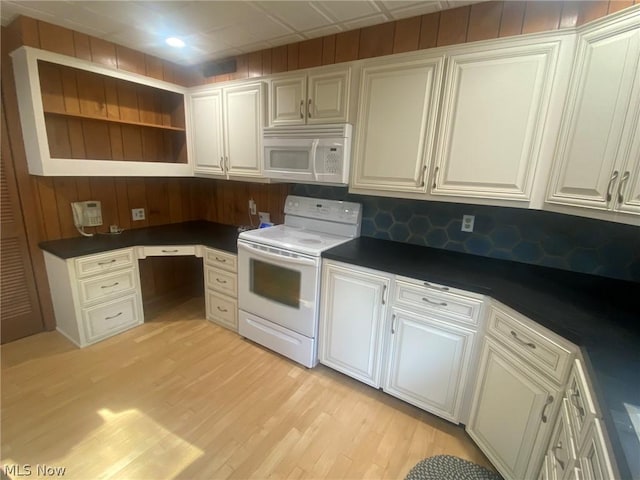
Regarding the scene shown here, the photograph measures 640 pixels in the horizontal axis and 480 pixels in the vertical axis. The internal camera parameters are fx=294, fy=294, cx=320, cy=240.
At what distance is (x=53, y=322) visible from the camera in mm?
2527

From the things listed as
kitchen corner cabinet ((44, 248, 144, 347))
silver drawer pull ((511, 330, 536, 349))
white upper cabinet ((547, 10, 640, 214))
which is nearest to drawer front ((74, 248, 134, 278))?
kitchen corner cabinet ((44, 248, 144, 347))

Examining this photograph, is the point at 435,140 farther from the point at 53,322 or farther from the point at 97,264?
the point at 53,322

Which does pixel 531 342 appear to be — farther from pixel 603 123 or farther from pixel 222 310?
pixel 222 310

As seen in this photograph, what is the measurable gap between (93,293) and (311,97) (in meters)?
2.27

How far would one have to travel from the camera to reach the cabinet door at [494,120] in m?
1.48

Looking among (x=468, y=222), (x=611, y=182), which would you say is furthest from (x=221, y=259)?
(x=611, y=182)

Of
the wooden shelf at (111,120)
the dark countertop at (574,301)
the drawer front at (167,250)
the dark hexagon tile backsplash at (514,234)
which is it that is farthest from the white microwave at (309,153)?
the wooden shelf at (111,120)

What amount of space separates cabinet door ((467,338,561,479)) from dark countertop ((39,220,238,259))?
194 centimetres

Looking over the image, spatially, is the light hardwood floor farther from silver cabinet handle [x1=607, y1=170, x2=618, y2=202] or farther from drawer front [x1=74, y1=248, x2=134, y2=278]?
silver cabinet handle [x1=607, y1=170, x2=618, y2=202]

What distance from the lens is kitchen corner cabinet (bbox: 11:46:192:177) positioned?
2.01 meters

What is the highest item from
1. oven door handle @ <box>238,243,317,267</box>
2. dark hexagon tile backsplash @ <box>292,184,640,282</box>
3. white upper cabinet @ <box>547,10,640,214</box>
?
white upper cabinet @ <box>547,10,640,214</box>

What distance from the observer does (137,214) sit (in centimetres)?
292

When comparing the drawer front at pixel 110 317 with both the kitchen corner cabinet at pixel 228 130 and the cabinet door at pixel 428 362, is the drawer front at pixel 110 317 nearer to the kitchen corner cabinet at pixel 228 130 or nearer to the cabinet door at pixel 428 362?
the kitchen corner cabinet at pixel 228 130

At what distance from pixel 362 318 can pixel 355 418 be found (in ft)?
1.97
